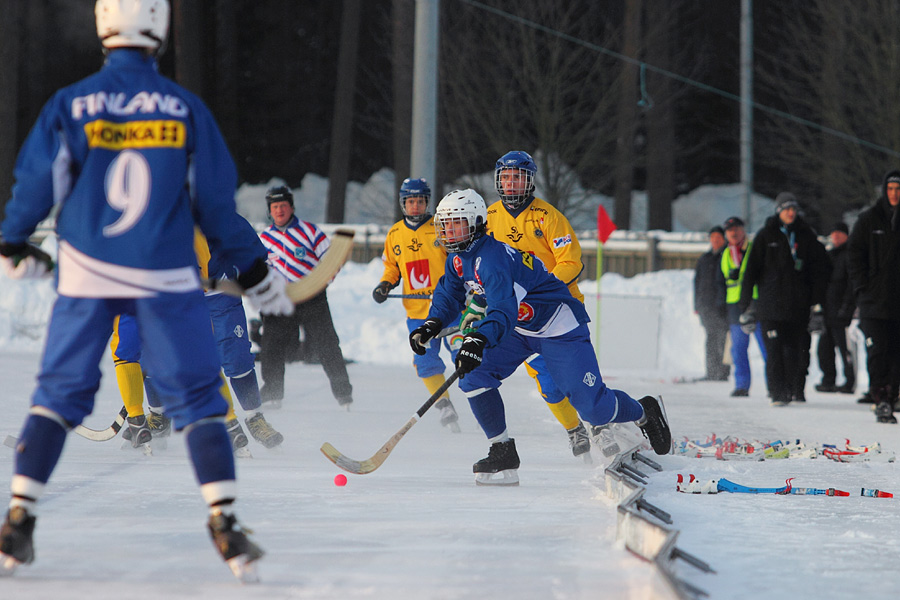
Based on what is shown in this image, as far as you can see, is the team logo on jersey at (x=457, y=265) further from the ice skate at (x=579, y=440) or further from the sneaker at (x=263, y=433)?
the sneaker at (x=263, y=433)

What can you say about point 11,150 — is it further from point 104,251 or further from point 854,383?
point 104,251

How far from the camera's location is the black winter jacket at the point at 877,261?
7.72 meters

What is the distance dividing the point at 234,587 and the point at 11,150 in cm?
1578

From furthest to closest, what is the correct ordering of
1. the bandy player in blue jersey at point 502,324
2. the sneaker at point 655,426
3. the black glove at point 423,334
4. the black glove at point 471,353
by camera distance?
the sneaker at point 655,426 → the black glove at point 423,334 → the bandy player in blue jersey at point 502,324 → the black glove at point 471,353

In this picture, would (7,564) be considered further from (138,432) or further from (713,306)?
(713,306)

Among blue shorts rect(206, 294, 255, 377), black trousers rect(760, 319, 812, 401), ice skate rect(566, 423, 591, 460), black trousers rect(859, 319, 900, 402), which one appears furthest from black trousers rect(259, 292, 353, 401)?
black trousers rect(859, 319, 900, 402)

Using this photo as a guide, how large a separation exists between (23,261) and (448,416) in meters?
3.90

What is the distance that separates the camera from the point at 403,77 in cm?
1767

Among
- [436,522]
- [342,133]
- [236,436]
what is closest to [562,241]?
[236,436]

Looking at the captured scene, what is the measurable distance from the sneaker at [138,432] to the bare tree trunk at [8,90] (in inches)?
493

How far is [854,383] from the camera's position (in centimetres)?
1042

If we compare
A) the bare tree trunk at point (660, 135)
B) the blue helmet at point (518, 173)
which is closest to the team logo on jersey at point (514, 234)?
the blue helmet at point (518, 173)

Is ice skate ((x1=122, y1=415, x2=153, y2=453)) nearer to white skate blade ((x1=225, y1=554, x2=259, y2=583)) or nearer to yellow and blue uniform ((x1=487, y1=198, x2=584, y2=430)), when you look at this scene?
yellow and blue uniform ((x1=487, y1=198, x2=584, y2=430))

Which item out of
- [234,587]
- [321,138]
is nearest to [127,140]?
[234,587]
